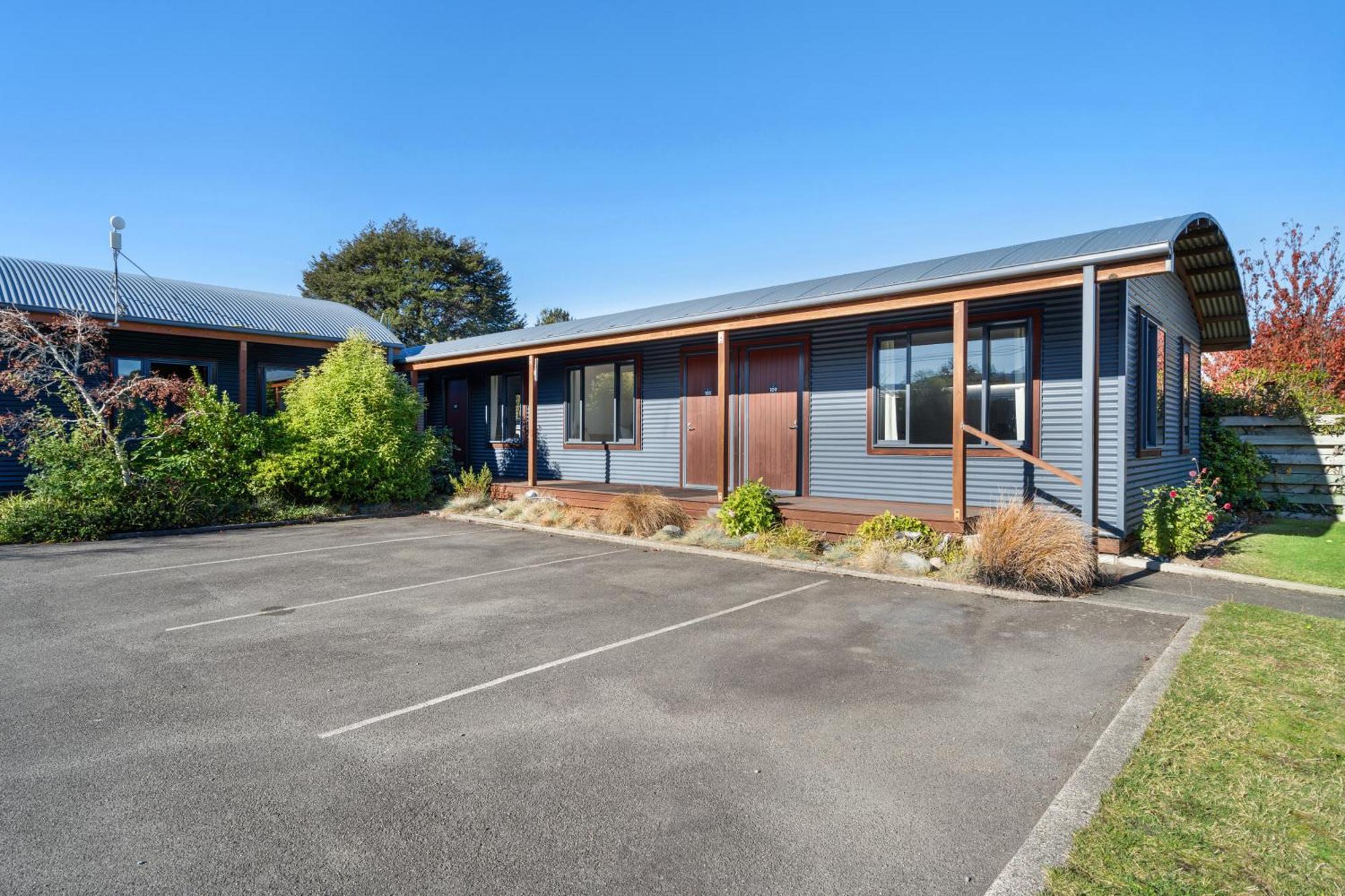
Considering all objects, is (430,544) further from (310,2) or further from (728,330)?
(310,2)

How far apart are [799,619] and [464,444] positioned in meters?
12.5

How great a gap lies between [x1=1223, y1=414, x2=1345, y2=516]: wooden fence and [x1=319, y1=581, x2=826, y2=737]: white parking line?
10667 millimetres

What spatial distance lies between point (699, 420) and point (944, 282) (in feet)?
16.8

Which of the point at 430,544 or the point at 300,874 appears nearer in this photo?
the point at 300,874

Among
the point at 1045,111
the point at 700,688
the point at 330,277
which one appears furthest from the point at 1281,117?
the point at 330,277

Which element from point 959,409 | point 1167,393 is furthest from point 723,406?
point 1167,393

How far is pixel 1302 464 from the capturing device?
1145 cm

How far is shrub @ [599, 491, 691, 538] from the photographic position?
9.75 metres

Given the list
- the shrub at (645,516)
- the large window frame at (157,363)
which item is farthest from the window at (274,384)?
the shrub at (645,516)

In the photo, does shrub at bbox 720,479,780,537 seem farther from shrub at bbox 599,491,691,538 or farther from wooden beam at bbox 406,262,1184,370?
wooden beam at bbox 406,262,1184,370

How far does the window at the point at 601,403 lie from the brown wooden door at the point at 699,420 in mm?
1266

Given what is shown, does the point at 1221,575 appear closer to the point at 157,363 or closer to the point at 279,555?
the point at 279,555

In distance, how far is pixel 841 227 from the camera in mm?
16531

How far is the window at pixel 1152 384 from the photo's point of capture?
28.2ft
